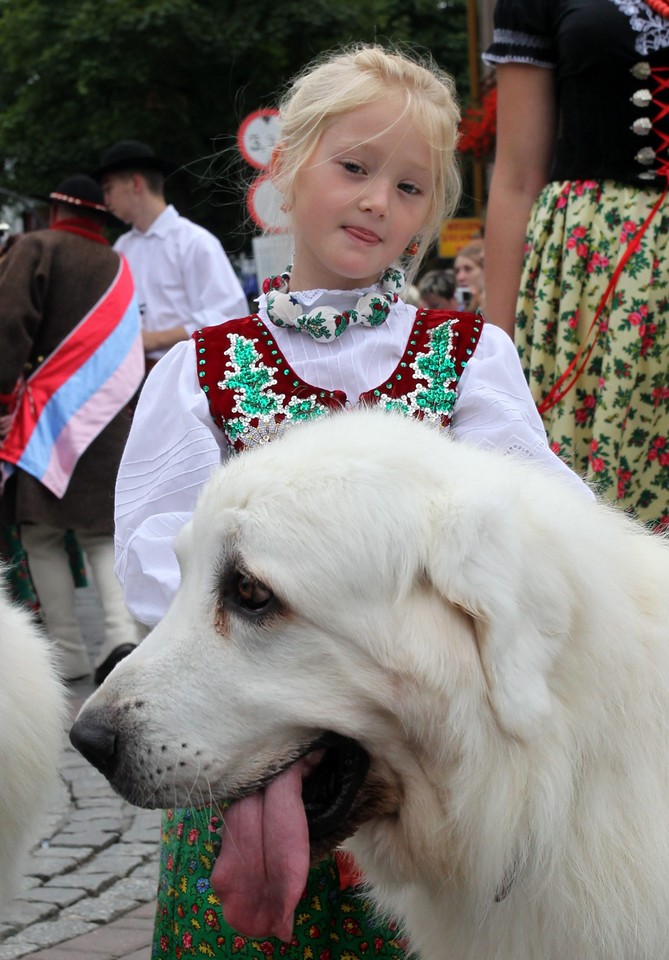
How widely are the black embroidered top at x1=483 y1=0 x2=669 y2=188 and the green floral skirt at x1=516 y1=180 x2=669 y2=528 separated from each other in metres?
0.07

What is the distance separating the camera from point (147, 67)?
30.4 meters

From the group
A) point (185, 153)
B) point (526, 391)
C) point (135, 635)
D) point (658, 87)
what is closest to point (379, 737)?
point (526, 391)

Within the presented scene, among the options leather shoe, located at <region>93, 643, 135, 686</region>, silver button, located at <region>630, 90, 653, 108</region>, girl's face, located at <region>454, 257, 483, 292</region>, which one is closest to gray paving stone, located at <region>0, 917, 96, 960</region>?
leather shoe, located at <region>93, 643, 135, 686</region>

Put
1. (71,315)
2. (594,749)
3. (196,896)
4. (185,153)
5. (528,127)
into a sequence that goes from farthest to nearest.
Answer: (185,153) < (71,315) < (528,127) < (196,896) < (594,749)

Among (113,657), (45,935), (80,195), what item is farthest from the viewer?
(80,195)

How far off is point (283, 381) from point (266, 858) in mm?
1050

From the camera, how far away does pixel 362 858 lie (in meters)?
2.25

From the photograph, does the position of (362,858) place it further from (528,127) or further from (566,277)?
(528,127)

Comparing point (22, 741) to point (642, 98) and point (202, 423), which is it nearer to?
point (202, 423)

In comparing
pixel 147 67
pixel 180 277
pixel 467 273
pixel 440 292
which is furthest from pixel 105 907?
pixel 147 67

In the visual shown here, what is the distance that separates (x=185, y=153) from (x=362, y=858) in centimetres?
2987

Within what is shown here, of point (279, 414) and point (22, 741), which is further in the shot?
point (22, 741)

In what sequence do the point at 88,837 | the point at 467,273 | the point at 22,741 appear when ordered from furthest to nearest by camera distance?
the point at 467,273 < the point at 88,837 < the point at 22,741

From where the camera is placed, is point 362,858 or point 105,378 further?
point 105,378
